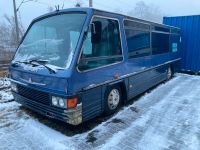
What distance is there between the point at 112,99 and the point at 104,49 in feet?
4.05

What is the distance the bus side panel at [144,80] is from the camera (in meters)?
6.14

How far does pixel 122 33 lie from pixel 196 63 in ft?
23.3

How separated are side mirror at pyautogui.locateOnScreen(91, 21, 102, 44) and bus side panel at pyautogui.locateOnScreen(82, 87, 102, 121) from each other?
98 centimetres

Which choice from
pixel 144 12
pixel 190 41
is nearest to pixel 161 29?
pixel 190 41

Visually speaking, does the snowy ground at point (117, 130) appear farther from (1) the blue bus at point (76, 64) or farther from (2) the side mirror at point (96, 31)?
(2) the side mirror at point (96, 31)

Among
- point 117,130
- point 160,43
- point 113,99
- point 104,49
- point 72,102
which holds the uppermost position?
point 160,43

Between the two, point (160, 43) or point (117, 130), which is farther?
point (160, 43)

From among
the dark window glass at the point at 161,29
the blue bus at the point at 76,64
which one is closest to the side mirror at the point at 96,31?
the blue bus at the point at 76,64

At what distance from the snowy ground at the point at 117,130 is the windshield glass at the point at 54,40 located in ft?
4.45

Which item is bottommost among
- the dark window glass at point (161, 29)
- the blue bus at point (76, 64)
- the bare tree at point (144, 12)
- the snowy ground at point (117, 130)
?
the snowy ground at point (117, 130)

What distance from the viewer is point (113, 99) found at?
17.6 feet

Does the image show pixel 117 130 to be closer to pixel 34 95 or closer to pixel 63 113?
pixel 63 113

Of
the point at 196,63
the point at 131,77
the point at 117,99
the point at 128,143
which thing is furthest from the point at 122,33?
the point at 196,63

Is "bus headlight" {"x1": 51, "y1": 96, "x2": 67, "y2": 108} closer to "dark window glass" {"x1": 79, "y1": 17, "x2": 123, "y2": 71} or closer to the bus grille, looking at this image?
the bus grille
